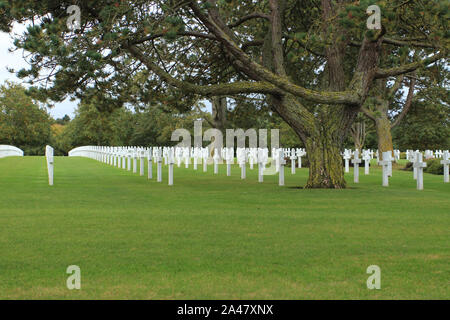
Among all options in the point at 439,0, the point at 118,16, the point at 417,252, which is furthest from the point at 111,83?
the point at 417,252

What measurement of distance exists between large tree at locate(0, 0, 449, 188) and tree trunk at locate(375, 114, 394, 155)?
627 inches

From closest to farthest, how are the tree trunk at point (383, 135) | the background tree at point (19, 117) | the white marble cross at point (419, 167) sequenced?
the white marble cross at point (419, 167), the tree trunk at point (383, 135), the background tree at point (19, 117)

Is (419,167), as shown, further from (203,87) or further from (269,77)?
(203,87)

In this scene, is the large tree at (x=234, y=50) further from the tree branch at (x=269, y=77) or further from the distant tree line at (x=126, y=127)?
the distant tree line at (x=126, y=127)

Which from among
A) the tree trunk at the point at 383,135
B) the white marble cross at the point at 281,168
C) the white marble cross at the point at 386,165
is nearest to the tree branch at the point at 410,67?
the white marble cross at the point at 386,165

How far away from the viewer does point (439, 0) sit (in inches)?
539

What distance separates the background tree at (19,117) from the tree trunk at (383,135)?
58024mm

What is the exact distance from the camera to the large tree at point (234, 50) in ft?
49.0

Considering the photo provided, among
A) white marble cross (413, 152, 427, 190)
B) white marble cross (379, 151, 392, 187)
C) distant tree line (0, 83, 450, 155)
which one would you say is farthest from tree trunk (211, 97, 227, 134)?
white marble cross (413, 152, 427, 190)

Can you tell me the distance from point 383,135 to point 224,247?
3340 centimetres

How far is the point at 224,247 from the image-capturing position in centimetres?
782

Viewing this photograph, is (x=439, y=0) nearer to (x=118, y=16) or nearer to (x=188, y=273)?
(x=118, y=16)

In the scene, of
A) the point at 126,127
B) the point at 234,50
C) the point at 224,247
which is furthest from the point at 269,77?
the point at 126,127
